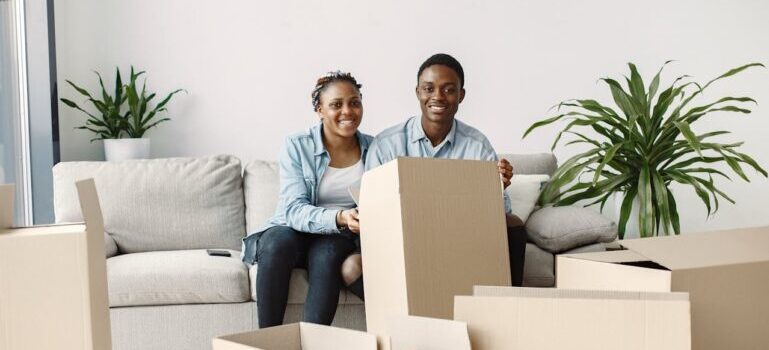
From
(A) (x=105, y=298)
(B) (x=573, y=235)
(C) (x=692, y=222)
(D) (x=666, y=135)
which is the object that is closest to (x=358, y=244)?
(B) (x=573, y=235)

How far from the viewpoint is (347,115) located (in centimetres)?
295

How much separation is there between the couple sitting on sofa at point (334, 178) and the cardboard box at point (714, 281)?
1.19 m

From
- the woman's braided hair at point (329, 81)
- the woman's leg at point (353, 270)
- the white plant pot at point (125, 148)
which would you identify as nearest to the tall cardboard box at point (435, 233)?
the woman's leg at point (353, 270)

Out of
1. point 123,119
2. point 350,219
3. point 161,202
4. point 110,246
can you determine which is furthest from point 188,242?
point 350,219

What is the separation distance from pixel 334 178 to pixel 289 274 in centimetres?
36

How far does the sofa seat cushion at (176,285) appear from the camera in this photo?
9.73 feet

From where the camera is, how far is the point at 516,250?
2836 millimetres

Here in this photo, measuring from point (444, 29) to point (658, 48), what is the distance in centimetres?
100

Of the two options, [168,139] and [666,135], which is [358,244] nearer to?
[666,135]

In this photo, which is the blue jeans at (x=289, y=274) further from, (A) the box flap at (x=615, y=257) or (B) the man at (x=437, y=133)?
(A) the box flap at (x=615, y=257)

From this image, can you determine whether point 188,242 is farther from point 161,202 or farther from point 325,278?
point 325,278

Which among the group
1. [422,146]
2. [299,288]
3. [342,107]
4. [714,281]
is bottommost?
[299,288]

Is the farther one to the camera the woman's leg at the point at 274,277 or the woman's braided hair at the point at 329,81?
the woman's braided hair at the point at 329,81

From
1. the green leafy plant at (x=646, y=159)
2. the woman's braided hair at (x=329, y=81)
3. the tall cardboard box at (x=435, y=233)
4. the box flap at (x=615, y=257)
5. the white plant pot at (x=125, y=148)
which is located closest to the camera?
the box flap at (x=615, y=257)
